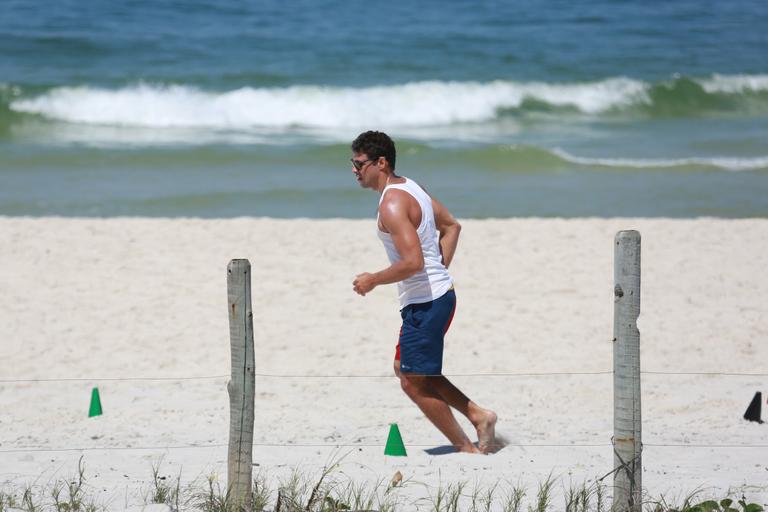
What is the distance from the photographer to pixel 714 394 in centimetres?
654

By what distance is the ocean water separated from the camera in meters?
13.7

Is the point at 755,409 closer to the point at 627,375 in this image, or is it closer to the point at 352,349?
the point at 627,375

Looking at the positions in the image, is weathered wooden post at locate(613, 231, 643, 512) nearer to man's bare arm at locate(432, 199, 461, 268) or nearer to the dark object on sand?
man's bare arm at locate(432, 199, 461, 268)

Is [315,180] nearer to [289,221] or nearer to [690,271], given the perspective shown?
[289,221]

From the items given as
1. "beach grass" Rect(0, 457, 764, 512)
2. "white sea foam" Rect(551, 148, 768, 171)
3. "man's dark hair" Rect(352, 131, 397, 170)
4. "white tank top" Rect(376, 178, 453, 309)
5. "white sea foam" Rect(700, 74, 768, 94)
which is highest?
"white sea foam" Rect(700, 74, 768, 94)

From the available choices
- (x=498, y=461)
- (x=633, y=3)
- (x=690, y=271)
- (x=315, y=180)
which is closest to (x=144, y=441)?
(x=498, y=461)

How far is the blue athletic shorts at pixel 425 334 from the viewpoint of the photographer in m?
4.87

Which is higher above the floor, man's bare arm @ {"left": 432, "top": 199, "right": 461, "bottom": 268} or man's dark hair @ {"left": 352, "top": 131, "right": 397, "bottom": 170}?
man's dark hair @ {"left": 352, "top": 131, "right": 397, "bottom": 170}

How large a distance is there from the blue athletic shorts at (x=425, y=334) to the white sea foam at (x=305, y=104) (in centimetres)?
1528

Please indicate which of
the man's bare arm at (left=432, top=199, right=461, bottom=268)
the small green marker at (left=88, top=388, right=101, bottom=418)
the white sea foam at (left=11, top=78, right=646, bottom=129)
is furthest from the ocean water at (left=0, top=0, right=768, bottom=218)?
the man's bare arm at (left=432, top=199, right=461, bottom=268)

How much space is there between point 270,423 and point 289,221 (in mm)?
Answer: 5352

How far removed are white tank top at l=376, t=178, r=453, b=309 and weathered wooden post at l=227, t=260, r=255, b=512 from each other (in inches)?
37.0

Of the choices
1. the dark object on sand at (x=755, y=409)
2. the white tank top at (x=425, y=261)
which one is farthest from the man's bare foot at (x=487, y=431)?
the dark object on sand at (x=755, y=409)

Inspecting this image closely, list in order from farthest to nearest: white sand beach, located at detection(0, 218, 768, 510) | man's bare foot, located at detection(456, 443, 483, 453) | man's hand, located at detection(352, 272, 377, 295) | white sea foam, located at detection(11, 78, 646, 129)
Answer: white sea foam, located at detection(11, 78, 646, 129) < man's bare foot, located at detection(456, 443, 483, 453) < white sand beach, located at detection(0, 218, 768, 510) < man's hand, located at detection(352, 272, 377, 295)
